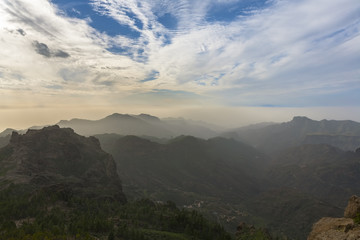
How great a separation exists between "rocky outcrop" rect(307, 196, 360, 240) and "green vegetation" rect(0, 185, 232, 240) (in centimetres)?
7852

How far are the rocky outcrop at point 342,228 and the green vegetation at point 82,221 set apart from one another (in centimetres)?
7852

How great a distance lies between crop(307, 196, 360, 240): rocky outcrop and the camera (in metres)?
50.4

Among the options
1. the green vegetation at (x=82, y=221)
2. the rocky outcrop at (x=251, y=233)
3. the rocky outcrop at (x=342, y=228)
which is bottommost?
the rocky outcrop at (x=251, y=233)

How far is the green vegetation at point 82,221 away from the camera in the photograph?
3671 inches

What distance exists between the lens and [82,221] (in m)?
107

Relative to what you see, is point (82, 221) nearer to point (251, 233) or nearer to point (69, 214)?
point (69, 214)

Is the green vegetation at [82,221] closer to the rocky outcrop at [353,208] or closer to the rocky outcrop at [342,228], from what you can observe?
the rocky outcrop at [342,228]

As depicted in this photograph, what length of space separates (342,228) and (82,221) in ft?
383

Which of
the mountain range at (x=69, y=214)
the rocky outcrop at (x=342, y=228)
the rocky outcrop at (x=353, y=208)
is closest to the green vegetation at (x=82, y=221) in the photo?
the mountain range at (x=69, y=214)

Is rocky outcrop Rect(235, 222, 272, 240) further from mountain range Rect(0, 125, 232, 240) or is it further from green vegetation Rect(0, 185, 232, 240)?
green vegetation Rect(0, 185, 232, 240)

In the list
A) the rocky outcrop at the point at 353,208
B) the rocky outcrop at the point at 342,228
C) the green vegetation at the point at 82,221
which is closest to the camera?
the rocky outcrop at the point at 342,228

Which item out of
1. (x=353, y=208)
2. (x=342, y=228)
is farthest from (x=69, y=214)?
(x=353, y=208)

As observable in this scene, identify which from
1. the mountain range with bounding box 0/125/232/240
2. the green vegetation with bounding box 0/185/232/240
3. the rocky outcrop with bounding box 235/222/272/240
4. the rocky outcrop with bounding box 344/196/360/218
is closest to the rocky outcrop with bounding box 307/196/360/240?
the rocky outcrop with bounding box 344/196/360/218

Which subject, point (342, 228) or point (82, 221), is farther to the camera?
point (82, 221)
